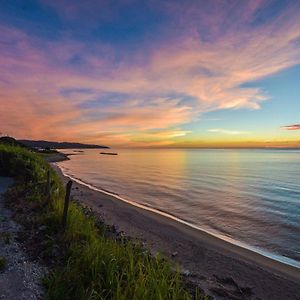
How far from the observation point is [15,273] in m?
6.81

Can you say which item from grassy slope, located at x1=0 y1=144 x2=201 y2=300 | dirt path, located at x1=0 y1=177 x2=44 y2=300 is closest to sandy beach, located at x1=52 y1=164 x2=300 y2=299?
grassy slope, located at x1=0 y1=144 x2=201 y2=300

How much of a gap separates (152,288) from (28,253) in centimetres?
405

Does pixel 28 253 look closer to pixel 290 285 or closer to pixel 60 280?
pixel 60 280

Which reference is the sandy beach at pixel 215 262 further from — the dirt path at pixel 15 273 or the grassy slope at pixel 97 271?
the dirt path at pixel 15 273

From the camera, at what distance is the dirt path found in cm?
599

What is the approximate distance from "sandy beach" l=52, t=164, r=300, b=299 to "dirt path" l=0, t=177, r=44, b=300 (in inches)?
178

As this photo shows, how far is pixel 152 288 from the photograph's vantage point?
19.5 feet

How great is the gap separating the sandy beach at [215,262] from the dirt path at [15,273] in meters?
4.52

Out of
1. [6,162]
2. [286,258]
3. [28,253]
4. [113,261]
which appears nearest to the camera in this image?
[113,261]

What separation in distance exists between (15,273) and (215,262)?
735cm

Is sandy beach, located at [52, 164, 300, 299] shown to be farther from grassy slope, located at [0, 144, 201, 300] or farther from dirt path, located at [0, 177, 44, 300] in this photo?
dirt path, located at [0, 177, 44, 300]

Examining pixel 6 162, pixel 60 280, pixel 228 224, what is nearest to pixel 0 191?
pixel 6 162

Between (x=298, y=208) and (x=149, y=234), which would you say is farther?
(x=298, y=208)

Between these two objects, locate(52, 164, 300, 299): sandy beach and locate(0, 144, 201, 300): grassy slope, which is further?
locate(52, 164, 300, 299): sandy beach
